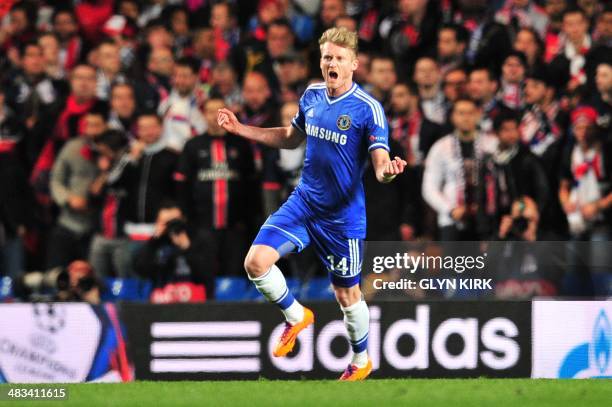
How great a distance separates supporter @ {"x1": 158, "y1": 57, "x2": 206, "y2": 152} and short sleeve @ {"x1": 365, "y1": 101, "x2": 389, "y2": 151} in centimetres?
410

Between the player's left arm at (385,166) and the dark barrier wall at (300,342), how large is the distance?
→ 5.31 ft

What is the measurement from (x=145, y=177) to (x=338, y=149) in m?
3.79

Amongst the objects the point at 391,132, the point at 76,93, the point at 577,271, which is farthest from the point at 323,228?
the point at 76,93

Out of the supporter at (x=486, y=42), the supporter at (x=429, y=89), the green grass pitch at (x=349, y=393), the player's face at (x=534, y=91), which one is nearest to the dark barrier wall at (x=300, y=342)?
the green grass pitch at (x=349, y=393)

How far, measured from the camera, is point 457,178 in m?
12.1

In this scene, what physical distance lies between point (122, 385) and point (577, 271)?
10.8 ft

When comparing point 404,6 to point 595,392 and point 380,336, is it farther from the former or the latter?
point 595,392

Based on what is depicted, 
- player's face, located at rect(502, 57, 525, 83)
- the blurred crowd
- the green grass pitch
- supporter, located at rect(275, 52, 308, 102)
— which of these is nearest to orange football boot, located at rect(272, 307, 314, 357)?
the green grass pitch

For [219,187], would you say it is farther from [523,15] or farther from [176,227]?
[523,15]

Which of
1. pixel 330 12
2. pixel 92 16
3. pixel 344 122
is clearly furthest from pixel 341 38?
pixel 92 16

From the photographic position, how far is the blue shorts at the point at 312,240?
31.2 ft

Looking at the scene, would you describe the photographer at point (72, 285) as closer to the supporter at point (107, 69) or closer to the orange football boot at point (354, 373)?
the orange football boot at point (354, 373)

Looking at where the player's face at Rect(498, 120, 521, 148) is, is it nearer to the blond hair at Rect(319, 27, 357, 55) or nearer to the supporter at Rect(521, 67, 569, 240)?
the supporter at Rect(521, 67, 569, 240)

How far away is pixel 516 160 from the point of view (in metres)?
12.2
